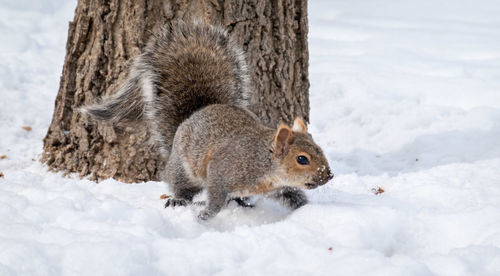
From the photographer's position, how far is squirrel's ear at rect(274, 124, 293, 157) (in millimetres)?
1916

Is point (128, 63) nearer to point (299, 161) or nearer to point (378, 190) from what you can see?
point (299, 161)

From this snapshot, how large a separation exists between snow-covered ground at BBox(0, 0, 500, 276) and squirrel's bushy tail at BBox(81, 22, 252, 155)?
0.35m

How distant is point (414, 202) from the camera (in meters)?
2.10

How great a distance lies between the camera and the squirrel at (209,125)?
1949mm

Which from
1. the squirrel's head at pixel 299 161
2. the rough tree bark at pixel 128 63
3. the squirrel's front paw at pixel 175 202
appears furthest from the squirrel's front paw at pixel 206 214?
the rough tree bark at pixel 128 63

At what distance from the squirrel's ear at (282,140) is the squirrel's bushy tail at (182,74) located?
1.93 ft

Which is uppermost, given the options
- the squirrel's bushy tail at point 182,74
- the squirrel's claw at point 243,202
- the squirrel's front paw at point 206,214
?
the squirrel's bushy tail at point 182,74

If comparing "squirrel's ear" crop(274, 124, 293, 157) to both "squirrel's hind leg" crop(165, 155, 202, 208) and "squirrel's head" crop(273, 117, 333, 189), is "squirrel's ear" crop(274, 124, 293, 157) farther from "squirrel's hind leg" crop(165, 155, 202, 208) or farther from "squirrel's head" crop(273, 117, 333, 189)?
"squirrel's hind leg" crop(165, 155, 202, 208)

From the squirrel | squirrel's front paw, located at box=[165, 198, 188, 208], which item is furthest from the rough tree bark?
squirrel's front paw, located at box=[165, 198, 188, 208]

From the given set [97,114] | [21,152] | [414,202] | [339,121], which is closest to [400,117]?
[339,121]

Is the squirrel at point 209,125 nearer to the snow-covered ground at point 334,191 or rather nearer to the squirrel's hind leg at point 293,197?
the squirrel's hind leg at point 293,197

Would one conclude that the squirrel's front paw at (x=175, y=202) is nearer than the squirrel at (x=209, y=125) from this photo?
No

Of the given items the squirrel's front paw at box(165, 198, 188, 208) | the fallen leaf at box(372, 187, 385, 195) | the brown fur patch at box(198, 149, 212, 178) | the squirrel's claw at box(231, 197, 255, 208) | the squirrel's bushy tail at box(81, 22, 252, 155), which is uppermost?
the squirrel's bushy tail at box(81, 22, 252, 155)

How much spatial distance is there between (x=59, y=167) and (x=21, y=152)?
1.51 ft
